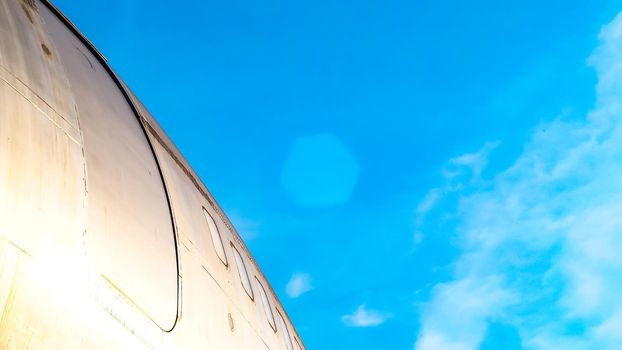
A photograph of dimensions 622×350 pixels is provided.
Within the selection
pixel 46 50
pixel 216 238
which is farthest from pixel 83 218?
pixel 216 238

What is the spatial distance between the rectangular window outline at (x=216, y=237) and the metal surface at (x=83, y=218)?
3.09 ft

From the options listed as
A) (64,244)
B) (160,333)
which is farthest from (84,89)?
(160,333)

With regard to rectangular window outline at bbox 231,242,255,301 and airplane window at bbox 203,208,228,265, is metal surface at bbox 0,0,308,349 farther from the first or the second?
rectangular window outline at bbox 231,242,255,301

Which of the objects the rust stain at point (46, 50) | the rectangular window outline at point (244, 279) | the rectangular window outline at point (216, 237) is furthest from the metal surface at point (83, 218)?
the rectangular window outline at point (244, 279)

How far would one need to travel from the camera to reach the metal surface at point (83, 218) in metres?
3.47

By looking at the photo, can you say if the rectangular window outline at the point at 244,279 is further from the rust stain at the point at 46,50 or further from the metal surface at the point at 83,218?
the rust stain at the point at 46,50

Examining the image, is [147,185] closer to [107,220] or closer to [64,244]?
[107,220]

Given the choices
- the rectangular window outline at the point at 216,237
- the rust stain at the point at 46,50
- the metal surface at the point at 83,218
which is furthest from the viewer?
the rectangular window outline at the point at 216,237

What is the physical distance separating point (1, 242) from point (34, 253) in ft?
0.83

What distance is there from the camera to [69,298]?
3.75 m

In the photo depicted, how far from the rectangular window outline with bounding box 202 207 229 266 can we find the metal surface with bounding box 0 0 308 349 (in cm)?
94

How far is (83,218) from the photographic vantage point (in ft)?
13.3

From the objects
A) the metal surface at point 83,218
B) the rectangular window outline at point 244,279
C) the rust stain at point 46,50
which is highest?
the rectangular window outline at point 244,279

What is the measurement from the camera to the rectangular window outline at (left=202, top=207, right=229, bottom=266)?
7.84 meters
